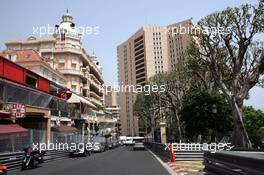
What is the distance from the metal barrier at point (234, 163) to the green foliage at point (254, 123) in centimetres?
4845

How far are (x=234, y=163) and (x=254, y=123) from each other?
54.5 meters

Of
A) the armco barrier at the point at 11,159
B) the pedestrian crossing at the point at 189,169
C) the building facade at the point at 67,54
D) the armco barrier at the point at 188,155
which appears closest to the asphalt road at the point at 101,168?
the pedestrian crossing at the point at 189,169

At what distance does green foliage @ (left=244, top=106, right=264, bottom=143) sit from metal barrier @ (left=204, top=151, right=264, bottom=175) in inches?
1907

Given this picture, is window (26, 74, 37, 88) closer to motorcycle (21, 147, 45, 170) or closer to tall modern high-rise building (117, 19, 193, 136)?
motorcycle (21, 147, 45, 170)

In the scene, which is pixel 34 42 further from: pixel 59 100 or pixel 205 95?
pixel 205 95

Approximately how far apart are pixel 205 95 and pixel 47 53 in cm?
3919

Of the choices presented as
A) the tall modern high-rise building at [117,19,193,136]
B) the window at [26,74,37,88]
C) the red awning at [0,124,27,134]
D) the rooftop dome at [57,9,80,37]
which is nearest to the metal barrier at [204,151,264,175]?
the red awning at [0,124,27,134]

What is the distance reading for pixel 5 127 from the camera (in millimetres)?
21828

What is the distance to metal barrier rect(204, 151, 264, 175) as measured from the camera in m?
6.91

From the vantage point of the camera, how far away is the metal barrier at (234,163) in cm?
691

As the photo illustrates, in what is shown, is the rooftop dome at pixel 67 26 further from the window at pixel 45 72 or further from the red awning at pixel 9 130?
the red awning at pixel 9 130

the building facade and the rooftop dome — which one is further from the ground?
the rooftop dome

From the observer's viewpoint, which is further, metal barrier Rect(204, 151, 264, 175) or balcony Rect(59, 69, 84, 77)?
balcony Rect(59, 69, 84, 77)

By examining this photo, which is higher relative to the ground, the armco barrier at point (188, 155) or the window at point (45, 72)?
the window at point (45, 72)
